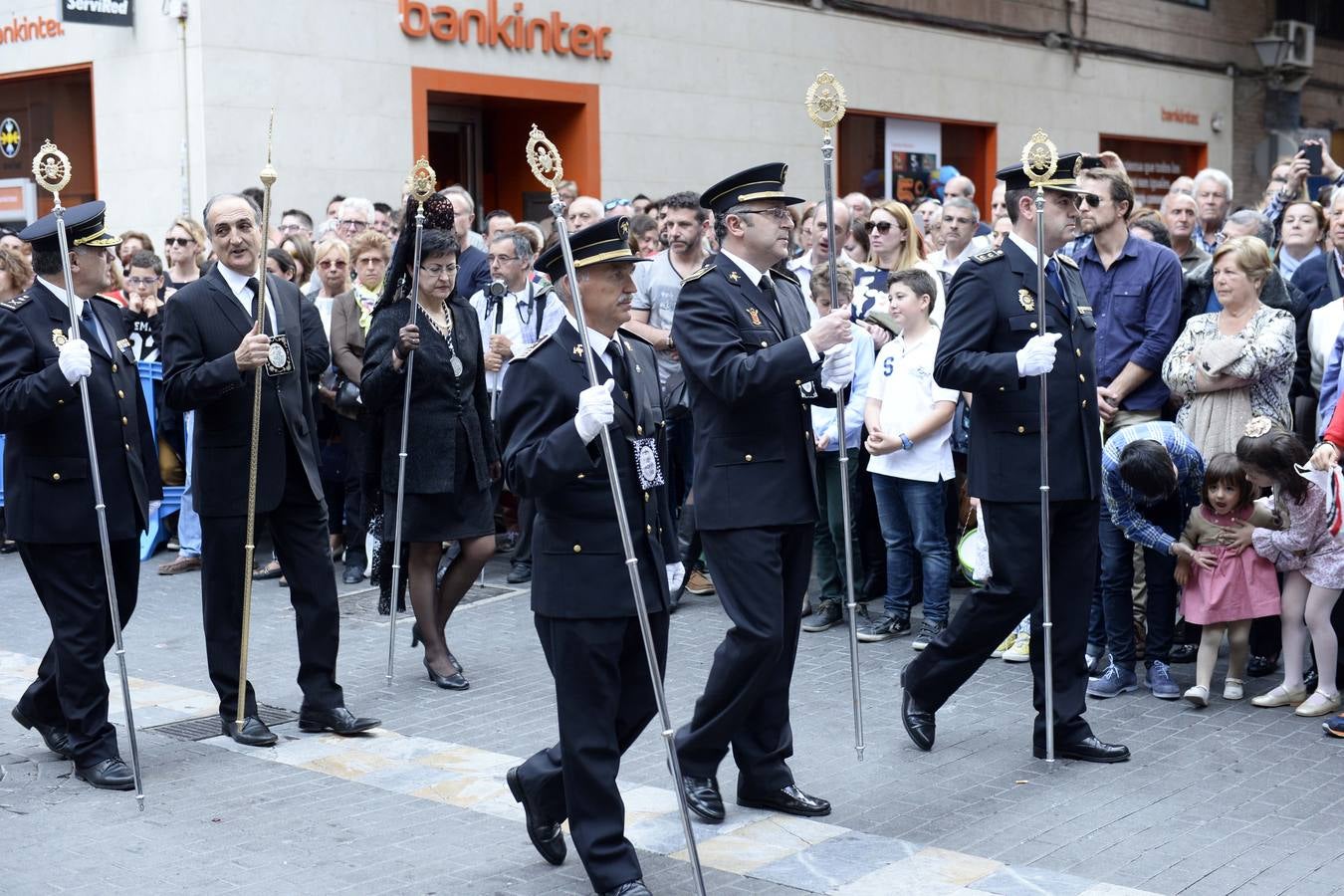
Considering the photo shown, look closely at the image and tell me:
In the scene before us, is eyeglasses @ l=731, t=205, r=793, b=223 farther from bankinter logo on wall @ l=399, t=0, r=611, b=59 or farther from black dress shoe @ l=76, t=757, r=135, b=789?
bankinter logo on wall @ l=399, t=0, r=611, b=59

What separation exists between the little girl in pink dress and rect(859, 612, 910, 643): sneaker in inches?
66.7

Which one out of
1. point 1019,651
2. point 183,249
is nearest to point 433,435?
point 1019,651

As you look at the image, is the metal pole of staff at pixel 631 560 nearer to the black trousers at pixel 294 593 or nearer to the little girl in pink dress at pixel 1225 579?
the black trousers at pixel 294 593

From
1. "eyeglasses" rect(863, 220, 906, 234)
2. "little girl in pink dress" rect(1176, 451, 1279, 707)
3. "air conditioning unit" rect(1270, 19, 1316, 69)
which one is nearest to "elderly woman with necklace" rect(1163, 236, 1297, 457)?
"little girl in pink dress" rect(1176, 451, 1279, 707)

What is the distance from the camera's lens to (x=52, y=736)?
6.81 metres

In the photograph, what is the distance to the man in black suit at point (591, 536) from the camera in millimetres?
5000

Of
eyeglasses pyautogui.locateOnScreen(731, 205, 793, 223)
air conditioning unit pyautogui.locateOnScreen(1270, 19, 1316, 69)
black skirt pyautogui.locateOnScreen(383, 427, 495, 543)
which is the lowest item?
black skirt pyautogui.locateOnScreen(383, 427, 495, 543)

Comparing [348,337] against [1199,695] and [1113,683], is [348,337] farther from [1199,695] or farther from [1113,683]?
[1199,695]

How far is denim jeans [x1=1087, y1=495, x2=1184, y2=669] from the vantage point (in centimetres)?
753

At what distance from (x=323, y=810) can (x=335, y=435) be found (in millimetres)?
5352

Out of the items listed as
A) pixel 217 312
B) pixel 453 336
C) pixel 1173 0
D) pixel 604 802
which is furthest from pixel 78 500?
pixel 1173 0

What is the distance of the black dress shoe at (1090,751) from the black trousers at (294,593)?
9.94 ft

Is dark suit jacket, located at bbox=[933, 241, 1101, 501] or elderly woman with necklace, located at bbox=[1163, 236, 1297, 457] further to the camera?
elderly woman with necklace, located at bbox=[1163, 236, 1297, 457]

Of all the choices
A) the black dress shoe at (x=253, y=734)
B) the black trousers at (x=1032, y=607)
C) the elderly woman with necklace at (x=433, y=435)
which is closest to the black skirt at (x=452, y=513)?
the elderly woman with necklace at (x=433, y=435)
